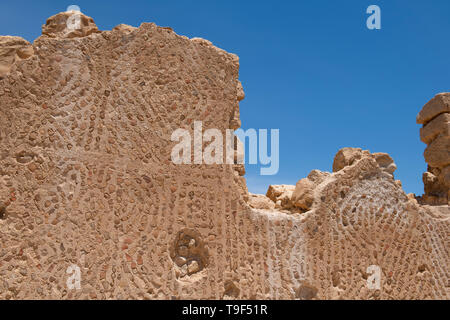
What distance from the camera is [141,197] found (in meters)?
4.57

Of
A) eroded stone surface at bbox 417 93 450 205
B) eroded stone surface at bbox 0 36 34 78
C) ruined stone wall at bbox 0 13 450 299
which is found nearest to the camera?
ruined stone wall at bbox 0 13 450 299

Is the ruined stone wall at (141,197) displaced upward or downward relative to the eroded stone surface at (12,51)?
downward

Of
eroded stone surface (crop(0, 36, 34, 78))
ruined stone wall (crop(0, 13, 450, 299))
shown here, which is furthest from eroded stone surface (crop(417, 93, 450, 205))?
eroded stone surface (crop(0, 36, 34, 78))

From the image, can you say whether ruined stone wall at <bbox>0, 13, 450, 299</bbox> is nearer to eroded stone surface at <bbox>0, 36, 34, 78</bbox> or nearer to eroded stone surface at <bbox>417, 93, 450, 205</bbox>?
eroded stone surface at <bbox>0, 36, 34, 78</bbox>

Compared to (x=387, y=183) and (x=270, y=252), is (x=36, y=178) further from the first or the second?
(x=387, y=183)

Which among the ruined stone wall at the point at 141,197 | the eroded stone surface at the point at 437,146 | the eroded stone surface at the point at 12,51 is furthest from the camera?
the eroded stone surface at the point at 437,146

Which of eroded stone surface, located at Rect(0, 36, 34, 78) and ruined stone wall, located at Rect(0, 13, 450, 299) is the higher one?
eroded stone surface, located at Rect(0, 36, 34, 78)

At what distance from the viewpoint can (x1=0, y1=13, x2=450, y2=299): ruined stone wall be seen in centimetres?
424

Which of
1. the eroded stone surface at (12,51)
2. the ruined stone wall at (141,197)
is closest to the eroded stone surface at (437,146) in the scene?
the ruined stone wall at (141,197)

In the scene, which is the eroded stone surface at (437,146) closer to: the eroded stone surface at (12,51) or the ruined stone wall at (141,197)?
the ruined stone wall at (141,197)

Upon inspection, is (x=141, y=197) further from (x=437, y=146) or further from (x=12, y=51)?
(x=437, y=146)

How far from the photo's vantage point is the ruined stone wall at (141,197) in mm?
4242

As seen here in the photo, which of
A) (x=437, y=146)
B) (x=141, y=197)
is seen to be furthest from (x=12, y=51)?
(x=437, y=146)
